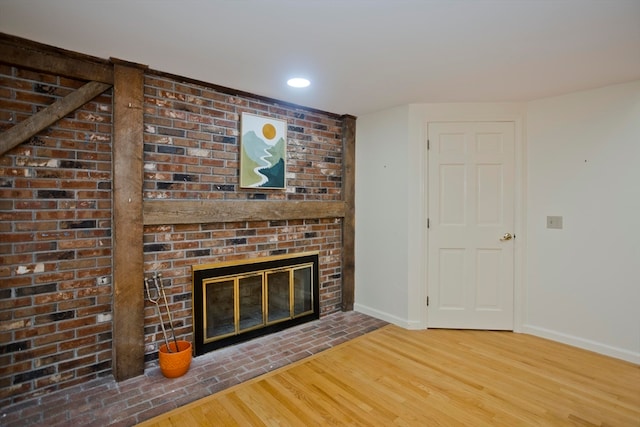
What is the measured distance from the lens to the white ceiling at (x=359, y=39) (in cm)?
162

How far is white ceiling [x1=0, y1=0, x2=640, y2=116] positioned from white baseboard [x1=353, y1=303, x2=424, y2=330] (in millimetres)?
2187

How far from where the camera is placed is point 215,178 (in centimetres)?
274

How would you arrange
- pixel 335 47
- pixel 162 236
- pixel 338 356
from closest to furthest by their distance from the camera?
pixel 335 47 → pixel 162 236 → pixel 338 356

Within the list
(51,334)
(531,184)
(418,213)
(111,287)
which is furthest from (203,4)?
(531,184)

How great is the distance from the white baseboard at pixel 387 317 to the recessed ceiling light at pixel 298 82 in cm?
237

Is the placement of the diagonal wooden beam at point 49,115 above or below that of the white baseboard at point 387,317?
above

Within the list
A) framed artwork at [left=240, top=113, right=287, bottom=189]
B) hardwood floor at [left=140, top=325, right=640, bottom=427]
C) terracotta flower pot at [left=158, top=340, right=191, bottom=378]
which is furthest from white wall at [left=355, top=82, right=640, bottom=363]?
terracotta flower pot at [left=158, top=340, right=191, bottom=378]

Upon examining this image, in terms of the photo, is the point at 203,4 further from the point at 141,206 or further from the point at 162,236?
the point at 162,236

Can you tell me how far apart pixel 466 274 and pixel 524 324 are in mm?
686

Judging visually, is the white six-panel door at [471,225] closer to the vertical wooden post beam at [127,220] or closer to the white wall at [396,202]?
the white wall at [396,202]

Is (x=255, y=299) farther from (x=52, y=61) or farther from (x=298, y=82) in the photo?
(x=52, y=61)

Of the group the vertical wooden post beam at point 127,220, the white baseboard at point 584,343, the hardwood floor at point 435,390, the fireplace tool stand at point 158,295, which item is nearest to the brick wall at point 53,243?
the vertical wooden post beam at point 127,220

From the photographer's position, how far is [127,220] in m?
2.26

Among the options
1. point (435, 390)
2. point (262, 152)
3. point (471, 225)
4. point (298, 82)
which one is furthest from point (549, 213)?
point (262, 152)
